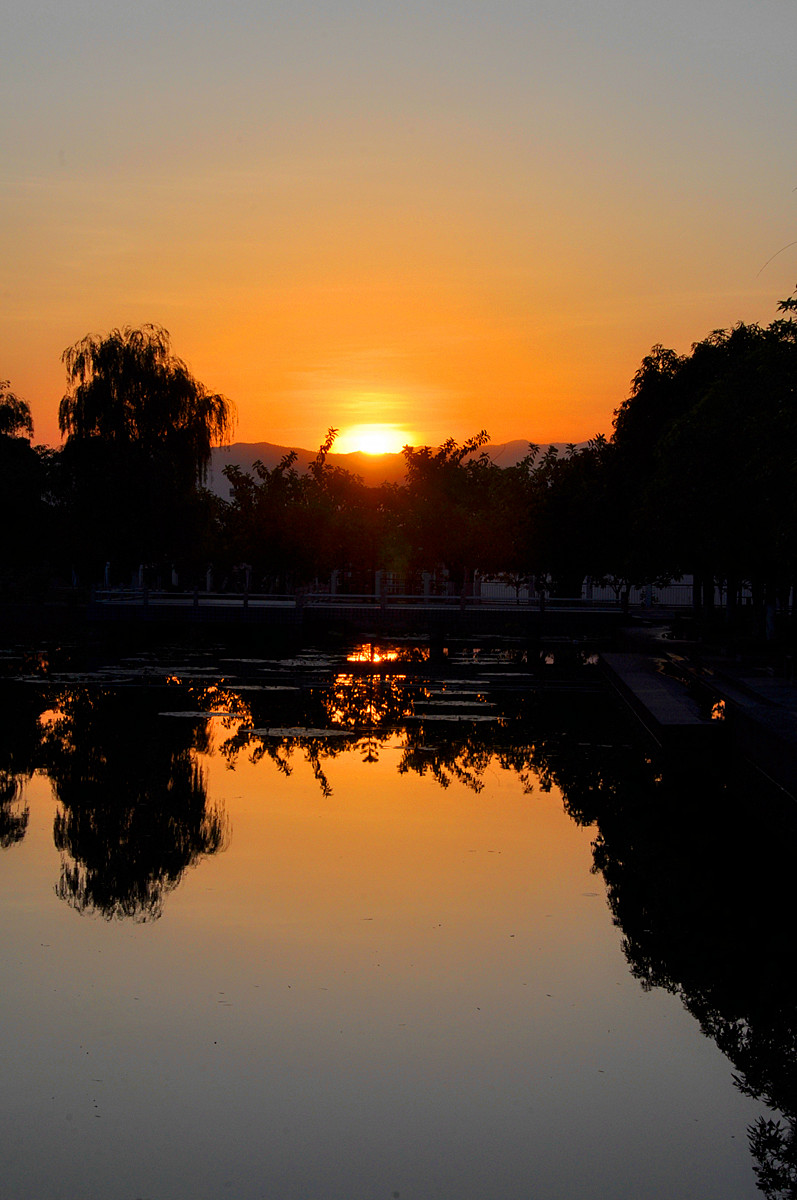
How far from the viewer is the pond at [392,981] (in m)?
4.36

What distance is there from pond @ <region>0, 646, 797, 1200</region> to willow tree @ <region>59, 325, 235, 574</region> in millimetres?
44476

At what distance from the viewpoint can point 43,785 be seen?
11.7 meters

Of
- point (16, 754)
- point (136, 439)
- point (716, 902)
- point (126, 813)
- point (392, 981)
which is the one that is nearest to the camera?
point (392, 981)

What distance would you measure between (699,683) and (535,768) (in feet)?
28.8

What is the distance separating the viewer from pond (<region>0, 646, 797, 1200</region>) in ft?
14.3

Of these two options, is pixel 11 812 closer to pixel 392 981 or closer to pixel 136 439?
pixel 392 981

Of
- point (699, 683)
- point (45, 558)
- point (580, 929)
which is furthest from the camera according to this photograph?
point (45, 558)

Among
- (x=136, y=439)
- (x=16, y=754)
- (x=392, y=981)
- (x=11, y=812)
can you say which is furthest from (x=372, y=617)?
(x=392, y=981)

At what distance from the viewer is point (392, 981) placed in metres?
6.17

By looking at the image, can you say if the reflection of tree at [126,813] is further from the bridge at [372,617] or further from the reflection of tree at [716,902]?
the bridge at [372,617]

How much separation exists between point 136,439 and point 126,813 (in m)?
48.3

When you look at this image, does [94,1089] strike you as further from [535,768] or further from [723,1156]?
[535,768]

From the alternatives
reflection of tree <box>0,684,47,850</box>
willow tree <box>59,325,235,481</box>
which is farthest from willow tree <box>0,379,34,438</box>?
reflection of tree <box>0,684,47,850</box>

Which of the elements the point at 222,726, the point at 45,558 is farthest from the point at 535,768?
the point at 45,558
